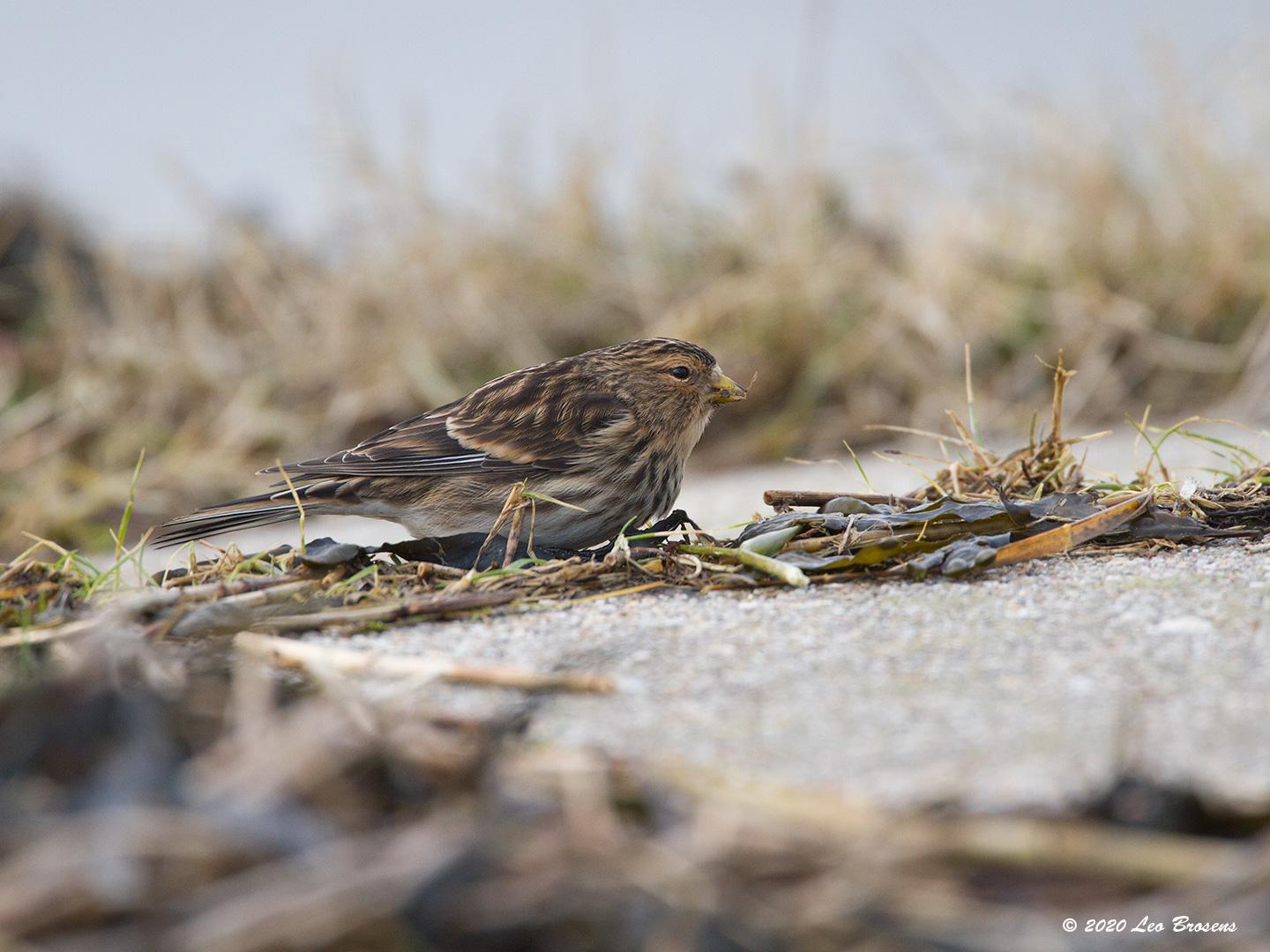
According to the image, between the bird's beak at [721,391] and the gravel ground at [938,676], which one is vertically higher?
the bird's beak at [721,391]

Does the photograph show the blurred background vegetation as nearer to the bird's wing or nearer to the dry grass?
the dry grass

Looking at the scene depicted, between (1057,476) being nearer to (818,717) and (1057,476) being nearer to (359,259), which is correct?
(818,717)

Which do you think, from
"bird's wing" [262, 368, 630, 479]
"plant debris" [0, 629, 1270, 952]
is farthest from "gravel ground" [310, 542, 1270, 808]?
"bird's wing" [262, 368, 630, 479]

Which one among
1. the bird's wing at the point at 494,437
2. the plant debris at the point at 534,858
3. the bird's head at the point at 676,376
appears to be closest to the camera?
the plant debris at the point at 534,858

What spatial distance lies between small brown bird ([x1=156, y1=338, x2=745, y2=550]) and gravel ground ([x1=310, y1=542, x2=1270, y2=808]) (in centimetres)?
119

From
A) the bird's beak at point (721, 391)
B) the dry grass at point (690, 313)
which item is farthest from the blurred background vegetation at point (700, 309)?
the bird's beak at point (721, 391)

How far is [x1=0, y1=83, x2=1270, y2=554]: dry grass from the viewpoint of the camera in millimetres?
7867

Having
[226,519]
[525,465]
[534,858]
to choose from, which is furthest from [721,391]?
[534,858]

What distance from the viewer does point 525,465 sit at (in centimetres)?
412

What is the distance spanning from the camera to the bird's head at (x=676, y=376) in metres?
4.45

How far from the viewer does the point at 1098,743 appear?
1846mm

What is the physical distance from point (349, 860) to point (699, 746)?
549 mm

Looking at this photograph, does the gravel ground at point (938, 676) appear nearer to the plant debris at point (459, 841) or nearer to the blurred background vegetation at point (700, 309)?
the plant debris at point (459, 841)

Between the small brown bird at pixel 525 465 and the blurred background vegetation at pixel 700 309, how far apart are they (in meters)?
3.17
